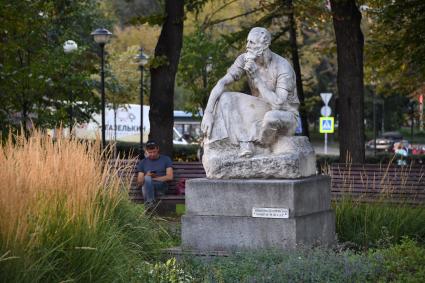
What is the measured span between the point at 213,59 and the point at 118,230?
2870 cm

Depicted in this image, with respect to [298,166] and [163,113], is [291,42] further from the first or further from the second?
[298,166]

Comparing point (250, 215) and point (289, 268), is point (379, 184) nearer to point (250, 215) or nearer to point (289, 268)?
point (250, 215)

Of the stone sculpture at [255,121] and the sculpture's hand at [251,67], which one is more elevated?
the sculpture's hand at [251,67]

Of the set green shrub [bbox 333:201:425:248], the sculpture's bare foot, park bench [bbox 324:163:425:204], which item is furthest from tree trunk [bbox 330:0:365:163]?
the sculpture's bare foot

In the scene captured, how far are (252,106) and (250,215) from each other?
4.29 feet

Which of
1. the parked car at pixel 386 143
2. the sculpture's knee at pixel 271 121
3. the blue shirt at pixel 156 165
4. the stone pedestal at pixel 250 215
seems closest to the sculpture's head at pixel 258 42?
the sculpture's knee at pixel 271 121

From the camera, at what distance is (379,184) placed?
48.9 feet

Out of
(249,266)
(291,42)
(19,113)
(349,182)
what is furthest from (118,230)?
(291,42)

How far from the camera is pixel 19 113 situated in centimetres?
2356

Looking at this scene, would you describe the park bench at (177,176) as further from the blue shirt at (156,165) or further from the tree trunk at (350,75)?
the tree trunk at (350,75)

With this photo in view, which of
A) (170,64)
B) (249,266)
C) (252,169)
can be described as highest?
(170,64)

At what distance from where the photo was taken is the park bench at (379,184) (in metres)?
13.8

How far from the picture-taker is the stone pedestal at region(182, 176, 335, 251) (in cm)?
1065

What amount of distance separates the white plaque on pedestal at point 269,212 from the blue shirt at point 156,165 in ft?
18.9
